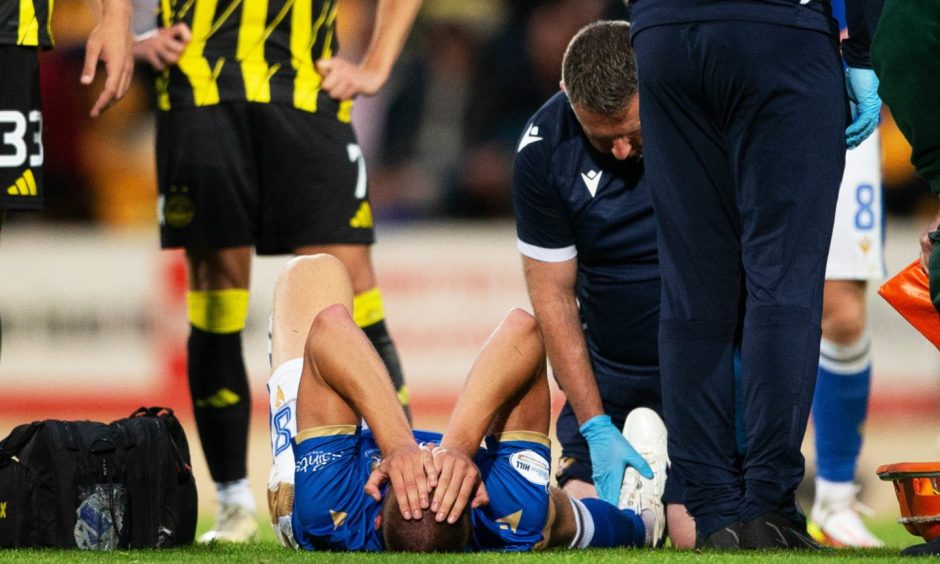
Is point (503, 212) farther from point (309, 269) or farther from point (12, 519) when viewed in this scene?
point (12, 519)

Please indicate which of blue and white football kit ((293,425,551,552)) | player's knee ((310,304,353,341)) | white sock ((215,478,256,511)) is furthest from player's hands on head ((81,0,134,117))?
blue and white football kit ((293,425,551,552))

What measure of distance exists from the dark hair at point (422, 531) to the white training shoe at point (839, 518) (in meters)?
1.71

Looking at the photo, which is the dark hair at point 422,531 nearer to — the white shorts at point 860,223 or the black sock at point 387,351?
the black sock at point 387,351

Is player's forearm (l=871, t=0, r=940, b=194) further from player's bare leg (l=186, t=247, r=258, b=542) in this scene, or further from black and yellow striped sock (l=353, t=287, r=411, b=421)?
player's bare leg (l=186, t=247, r=258, b=542)

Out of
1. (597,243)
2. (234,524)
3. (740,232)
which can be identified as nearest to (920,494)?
(740,232)

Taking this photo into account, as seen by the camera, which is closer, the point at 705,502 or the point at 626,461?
the point at 705,502

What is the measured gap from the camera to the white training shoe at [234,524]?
4.32 meters

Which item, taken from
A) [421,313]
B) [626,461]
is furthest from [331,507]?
[421,313]

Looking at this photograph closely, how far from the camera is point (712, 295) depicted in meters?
3.11

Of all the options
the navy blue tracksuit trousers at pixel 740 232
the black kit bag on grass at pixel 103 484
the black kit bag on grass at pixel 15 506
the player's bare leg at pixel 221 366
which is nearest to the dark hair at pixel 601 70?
the navy blue tracksuit trousers at pixel 740 232

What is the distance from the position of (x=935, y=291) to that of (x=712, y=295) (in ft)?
2.04

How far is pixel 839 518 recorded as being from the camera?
4398 mm

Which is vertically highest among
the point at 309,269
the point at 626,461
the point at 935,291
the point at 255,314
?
the point at 935,291

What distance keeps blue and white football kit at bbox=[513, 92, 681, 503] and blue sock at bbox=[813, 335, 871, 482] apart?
640 mm
